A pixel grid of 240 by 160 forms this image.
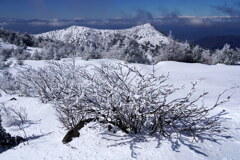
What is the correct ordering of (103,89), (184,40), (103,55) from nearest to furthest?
1. (103,89)
2. (184,40)
3. (103,55)

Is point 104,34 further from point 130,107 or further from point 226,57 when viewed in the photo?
point 130,107

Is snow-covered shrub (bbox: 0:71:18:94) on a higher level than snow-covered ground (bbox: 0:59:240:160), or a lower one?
lower

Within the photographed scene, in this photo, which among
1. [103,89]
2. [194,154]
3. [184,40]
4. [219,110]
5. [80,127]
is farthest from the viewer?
[184,40]

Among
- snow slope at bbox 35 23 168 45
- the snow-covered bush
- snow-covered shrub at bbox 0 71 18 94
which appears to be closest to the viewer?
the snow-covered bush

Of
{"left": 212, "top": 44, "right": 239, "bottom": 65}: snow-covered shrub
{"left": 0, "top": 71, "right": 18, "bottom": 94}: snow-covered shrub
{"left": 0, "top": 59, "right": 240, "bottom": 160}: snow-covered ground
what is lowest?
{"left": 0, "top": 71, "right": 18, "bottom": 94}: snow-covered shrub

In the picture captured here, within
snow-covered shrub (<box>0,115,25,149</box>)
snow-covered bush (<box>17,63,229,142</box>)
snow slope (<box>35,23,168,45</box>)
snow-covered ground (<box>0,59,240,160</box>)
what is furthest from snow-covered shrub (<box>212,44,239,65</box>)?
snow slope (<box>35,23,168,45</box>)

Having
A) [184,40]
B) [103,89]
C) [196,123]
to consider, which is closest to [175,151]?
[196,123]

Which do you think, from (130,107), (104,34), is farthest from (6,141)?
(104,34)

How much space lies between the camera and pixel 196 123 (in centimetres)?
545

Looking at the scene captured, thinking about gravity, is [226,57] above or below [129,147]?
above

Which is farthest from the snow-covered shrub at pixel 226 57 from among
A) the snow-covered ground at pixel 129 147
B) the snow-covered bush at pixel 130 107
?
the snow-covered bush at pixel 130 107

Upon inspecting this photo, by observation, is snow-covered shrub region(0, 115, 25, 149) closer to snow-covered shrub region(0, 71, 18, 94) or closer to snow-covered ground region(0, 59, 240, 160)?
snow-covered ground region(0, 59, 240, 160)

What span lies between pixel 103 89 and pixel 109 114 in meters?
0.58

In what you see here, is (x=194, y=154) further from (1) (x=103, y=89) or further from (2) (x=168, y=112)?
(1) (x=103, y=89)
